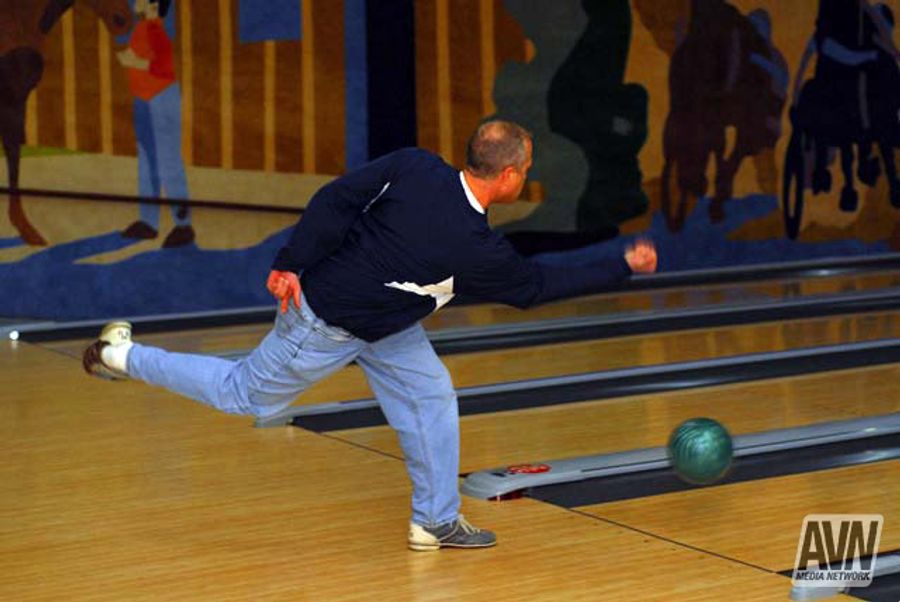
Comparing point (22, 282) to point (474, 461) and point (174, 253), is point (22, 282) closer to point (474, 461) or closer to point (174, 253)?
point (174, 253)

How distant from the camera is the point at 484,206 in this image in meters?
3.32

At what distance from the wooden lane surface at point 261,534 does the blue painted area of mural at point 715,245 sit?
13.8ft

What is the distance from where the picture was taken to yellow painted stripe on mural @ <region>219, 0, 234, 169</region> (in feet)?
23.9

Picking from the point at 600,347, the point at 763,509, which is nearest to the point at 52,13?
the point at 600,347

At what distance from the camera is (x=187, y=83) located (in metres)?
7.26

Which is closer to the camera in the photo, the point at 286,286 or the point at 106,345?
the point at 286,286

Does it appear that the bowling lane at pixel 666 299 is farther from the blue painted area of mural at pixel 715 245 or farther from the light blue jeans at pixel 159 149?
the light blue jeans at pixel 159 149

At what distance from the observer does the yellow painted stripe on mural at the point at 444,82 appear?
25.6 feet

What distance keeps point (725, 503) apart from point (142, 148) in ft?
13.6

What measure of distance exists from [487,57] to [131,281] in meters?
2.11

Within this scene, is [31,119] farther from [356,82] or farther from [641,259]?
[641,259]

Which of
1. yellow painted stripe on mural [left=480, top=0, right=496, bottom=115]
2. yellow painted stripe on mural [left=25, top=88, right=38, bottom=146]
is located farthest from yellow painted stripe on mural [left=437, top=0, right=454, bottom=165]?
yellow painted stripe on mural [left=25, top=88, right=38, bottom=146]

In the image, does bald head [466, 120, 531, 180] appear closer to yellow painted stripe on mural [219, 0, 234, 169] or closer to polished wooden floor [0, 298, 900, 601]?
polished wooden floor [0, 298, 900, 601]

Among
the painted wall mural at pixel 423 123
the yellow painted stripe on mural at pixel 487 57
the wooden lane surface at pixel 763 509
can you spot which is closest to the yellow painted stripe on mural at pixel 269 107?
the painted wall mural at pixel 423 123
